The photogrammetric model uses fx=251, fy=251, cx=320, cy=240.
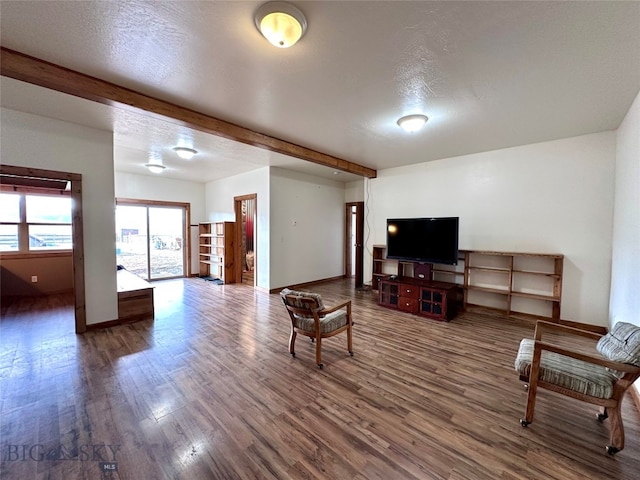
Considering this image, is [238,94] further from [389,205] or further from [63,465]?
[389,205]

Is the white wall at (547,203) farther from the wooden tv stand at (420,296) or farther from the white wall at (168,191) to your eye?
the white wall at (168,191)

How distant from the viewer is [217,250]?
7262 millimetres

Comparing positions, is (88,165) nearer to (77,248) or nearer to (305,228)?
(77,248)

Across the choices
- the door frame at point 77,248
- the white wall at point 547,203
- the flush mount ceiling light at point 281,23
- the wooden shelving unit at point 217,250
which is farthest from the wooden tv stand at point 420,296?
the door frame at point 77,248

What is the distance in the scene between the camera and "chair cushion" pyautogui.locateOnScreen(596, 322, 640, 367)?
1.64 m

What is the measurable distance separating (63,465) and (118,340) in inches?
80.6

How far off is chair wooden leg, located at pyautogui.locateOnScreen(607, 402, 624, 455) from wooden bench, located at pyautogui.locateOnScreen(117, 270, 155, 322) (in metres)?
5.29

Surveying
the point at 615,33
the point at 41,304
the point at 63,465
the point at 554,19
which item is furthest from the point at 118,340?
the point at 615,33

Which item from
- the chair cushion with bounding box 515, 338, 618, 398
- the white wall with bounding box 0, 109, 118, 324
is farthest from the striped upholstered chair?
the white wall with bounding box 0, 109, 118, 324

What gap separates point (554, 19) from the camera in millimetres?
1687

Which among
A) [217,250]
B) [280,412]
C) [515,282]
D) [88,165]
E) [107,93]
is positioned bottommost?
[280,412]

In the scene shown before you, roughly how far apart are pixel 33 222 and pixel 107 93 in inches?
194

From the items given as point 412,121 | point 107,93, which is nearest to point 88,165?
point 107,93

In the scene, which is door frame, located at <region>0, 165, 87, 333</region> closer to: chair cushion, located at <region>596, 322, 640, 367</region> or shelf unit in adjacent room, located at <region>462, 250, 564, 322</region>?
chair cushion, located at <region>596, 322, 640, 367</region>
